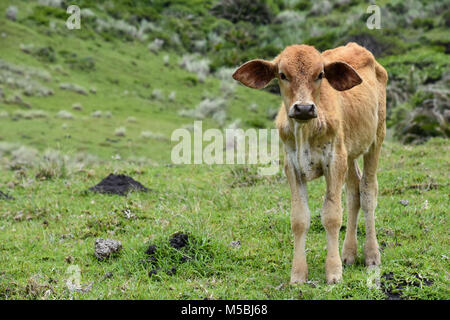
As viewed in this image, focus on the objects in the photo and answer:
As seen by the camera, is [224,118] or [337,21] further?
[337,21]

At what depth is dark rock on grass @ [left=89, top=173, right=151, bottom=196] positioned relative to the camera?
388 inches

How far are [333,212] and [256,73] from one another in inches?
66.0

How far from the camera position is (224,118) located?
26234 millimetres

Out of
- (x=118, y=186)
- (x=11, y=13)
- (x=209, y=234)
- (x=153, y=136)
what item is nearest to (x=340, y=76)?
(x=209, y=234)

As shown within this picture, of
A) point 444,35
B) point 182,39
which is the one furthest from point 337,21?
point 182,39

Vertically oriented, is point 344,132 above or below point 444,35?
below

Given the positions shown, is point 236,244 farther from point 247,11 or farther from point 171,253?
point 247,11

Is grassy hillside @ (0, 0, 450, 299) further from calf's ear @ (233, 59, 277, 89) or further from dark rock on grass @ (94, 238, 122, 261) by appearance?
calf's ear @ (233, 59, 277, 89)

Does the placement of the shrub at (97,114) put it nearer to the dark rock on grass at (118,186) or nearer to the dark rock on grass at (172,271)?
the dark rock on grass at (118,186)

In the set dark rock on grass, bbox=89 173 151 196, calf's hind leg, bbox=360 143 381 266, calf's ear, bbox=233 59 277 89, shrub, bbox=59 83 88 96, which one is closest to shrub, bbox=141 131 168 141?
shrub, bbox=59 83 88 96

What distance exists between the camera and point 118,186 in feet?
33.0
